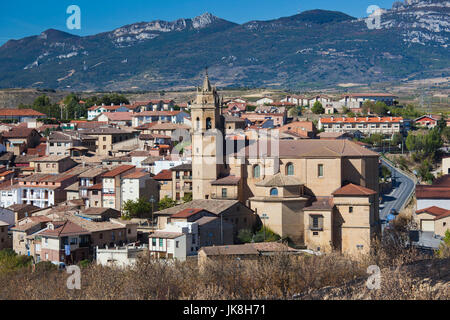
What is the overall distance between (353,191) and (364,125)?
174 ft

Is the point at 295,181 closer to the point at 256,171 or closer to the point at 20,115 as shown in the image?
the point at 256,171

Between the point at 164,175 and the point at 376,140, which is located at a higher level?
the point at 376,140

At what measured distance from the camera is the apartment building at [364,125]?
333 ft

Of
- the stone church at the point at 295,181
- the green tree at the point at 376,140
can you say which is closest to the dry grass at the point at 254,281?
the stone church at the point at 295,181

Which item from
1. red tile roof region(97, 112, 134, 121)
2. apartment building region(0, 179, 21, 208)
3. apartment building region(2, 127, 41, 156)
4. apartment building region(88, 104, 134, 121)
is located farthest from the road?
apartment building region(88, 104, 134, 121)

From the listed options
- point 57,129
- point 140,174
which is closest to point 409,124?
point 57,129

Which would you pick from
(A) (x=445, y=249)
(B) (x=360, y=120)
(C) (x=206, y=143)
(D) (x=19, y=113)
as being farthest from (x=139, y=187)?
(D) (x=19, y=113)

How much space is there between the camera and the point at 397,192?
74125 mm

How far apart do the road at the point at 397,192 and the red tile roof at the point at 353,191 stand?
1354cm

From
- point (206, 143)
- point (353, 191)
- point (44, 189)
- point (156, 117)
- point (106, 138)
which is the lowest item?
point (44, 189)

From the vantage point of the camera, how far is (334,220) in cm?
4984

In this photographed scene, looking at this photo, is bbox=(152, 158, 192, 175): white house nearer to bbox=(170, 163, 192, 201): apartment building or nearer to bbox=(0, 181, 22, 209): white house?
bbox=(170, 163, 192, 201): apartment building

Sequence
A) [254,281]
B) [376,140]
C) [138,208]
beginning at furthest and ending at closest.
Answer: [376,140], [138,208], [254,281]

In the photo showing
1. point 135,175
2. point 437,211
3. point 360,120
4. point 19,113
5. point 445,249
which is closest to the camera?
point 445,249
